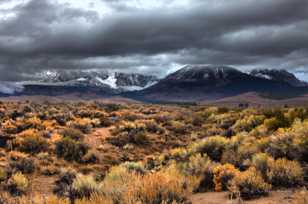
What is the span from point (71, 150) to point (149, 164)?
5253 millimetres

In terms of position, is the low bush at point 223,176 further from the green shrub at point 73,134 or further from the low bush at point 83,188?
the green shrub at point 73,134

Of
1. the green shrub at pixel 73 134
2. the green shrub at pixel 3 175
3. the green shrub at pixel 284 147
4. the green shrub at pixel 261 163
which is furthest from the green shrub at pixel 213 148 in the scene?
the green shrub at pixel 73 134

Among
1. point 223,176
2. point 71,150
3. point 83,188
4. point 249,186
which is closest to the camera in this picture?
point 249,186

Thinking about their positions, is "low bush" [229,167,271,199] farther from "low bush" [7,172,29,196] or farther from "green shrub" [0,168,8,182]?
"green shrub" [0,168,8,182]

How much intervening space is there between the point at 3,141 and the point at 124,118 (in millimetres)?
14555

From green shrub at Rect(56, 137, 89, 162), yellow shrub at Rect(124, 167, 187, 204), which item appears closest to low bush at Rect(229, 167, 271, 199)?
yellow shrub at Rect(124, 167, 187, 204)

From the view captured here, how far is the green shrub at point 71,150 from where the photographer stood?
17688mm

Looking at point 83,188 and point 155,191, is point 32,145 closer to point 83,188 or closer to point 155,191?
point 83,188

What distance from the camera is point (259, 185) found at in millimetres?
8070

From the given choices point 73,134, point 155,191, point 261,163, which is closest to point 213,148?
point 261,163

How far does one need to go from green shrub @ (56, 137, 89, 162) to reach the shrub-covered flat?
5 cm

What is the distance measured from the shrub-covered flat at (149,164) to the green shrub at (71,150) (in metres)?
0.05

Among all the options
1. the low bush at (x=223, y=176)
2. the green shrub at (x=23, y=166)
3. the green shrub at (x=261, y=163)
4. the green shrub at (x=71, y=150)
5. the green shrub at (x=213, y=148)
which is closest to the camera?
the low bush at (x=223, y=176)

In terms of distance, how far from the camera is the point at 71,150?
18.0 m
